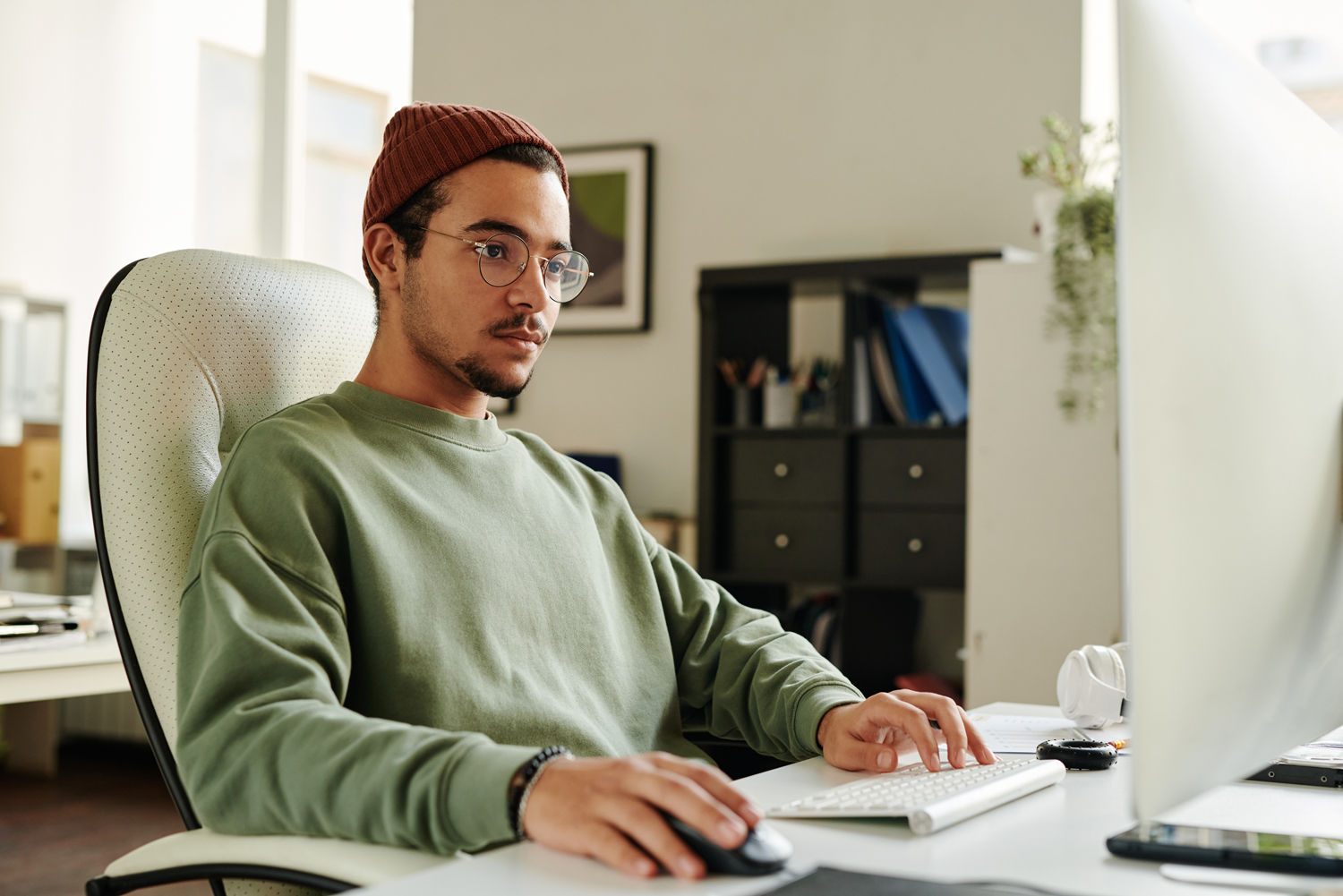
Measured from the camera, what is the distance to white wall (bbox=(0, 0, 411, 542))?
463 centimetres

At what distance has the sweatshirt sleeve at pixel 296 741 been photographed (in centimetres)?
83

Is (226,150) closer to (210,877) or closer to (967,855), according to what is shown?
(210,877)

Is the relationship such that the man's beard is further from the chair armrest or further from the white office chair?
the chair armrest

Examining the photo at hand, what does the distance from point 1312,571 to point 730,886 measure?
15.7 inches

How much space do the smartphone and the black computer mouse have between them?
23 cm

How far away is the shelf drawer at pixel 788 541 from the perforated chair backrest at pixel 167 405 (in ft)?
6.85

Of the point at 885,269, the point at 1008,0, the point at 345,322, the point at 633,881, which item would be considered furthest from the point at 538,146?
the point at 1008,0

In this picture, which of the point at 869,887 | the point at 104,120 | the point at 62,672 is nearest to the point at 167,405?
the point at 869,887

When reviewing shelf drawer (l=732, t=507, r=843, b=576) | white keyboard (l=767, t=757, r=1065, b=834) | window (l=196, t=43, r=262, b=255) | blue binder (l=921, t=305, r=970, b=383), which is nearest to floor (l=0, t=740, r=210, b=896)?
shelf drawer (l=732, t=507, r=843, b=576)

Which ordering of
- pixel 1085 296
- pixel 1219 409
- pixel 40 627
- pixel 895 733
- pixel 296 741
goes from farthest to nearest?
1. pixel 1085 296
2. pixel 40 627
3. pixel 895 733
4. pixel 296 741
5. pixel 1219 409

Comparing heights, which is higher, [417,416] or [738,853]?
[417,416]

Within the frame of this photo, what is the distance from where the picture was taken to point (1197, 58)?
73cm

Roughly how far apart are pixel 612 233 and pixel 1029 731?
2864 mm

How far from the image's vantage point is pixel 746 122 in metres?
3.79
